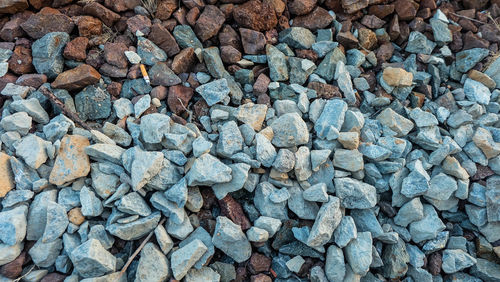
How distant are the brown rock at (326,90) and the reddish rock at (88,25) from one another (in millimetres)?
1492

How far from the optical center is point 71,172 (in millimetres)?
1864

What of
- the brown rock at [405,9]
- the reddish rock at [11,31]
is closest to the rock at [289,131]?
the brown rock at [405,9]

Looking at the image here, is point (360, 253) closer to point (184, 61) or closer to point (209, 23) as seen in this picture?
point (184, 61)

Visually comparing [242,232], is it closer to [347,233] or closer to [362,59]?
[347,233]

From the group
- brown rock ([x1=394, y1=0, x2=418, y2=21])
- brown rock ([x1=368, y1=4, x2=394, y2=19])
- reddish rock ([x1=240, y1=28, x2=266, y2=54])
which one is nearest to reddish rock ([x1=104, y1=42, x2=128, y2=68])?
reddish rock ([x1=240, y1=28, x2=266, y2=54])

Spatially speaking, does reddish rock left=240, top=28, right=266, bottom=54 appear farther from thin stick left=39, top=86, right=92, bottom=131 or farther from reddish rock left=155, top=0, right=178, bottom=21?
thin stick left=39, top=86, right=92, bottom=131

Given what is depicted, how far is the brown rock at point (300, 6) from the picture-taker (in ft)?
8.62

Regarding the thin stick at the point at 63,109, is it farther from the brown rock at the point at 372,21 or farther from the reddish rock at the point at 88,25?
the brown rock at the point at 372,21

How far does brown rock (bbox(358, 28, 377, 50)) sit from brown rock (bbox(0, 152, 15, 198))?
2445 mm

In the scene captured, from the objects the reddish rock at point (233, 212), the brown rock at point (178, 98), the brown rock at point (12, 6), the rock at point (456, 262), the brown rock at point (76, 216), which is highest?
the brown rock at point (12, 6)

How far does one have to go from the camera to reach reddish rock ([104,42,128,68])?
2.28 metres

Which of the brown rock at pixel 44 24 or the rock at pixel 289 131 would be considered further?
the brown rock at pixel 44 24

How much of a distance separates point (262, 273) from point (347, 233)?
0.51 m

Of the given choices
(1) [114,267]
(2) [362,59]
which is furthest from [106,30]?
(2) [362,59]
